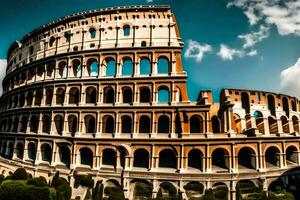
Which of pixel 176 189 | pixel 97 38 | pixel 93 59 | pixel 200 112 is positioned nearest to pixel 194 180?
pixel 176 189

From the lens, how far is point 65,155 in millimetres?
30625

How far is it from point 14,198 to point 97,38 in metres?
21.1

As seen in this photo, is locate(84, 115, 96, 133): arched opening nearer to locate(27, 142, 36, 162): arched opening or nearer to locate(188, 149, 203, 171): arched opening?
locate(27, 142, 36, 162): arched opening

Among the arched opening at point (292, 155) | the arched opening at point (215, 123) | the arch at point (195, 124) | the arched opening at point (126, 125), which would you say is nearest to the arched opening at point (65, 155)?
the arched opening at point (126, 125)

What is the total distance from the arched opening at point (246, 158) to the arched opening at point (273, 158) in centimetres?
221

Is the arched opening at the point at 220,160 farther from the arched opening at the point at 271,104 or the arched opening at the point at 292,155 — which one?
the arched opening at the point at 271,104

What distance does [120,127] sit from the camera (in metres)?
27.8

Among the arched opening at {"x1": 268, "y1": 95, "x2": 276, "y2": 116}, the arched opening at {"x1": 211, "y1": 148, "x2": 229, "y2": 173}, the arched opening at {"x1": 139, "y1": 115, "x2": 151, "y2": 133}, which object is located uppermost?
the arched opening at {"x1": 268, "y1": 95, "x2": 276, "y2": 116}

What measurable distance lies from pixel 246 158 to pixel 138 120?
13.7 metres

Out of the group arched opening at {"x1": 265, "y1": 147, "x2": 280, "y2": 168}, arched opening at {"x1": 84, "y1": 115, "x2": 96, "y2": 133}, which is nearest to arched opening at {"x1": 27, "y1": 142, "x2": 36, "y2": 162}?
arched opening at {"x1": 84, "y1": 115, "x2": 96, "y2": 133}

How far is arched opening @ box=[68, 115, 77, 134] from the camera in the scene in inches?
1185

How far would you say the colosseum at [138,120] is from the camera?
25.7 metres

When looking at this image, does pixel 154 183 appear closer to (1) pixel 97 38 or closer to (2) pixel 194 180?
(2) pixel 194 180

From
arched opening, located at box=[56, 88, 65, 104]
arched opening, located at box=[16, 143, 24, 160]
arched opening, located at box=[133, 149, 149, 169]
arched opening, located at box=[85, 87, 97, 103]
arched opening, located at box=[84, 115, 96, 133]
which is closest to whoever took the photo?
arched opening, located at box=[133, 149, 149, 169]
